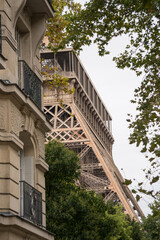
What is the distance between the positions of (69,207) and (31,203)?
→ 1716cm

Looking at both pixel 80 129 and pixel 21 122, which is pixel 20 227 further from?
pixel 80 129

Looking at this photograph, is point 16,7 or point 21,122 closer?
point 21,122

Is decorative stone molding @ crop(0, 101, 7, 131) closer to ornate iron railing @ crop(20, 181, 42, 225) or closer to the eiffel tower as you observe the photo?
ornate iron railing @ crop(20, 181, 42, 225)

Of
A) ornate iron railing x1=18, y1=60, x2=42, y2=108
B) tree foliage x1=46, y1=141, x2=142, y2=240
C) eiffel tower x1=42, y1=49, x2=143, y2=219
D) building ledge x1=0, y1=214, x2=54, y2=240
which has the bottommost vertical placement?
building ledge x1=0, y1=214, x2=54, y2=240

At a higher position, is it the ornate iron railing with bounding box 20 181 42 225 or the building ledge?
the ornate iron railing with bounding box 20 181 42 225

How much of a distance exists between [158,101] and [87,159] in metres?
63.4

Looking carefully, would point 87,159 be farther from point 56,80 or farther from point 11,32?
point 11,32

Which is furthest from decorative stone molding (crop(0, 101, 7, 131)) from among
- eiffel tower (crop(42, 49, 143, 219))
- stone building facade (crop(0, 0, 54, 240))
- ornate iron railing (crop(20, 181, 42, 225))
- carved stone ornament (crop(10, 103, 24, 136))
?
eiffel tower (crop(42, 49, 143, 219))

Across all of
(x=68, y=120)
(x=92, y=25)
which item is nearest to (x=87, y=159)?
(x=68, y=120)

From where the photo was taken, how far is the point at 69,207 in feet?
102

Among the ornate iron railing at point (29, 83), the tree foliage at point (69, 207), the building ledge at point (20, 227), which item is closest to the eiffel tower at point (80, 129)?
the tree foliage at point (69, 207)

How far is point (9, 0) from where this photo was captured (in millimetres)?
14195

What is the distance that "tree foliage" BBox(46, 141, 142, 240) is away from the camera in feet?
99.9

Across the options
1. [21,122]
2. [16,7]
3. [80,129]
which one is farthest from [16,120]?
[80,129]
